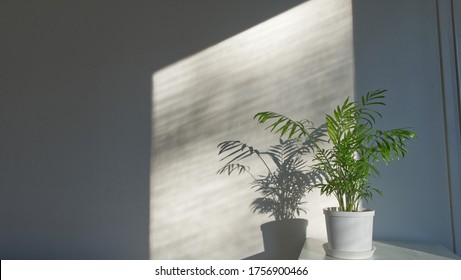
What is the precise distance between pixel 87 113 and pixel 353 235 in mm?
1462

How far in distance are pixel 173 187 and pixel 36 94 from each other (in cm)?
96

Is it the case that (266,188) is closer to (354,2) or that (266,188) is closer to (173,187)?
(173,187)

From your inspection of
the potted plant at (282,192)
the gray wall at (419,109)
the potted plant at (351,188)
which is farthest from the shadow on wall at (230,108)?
the potted plant at (351,188)

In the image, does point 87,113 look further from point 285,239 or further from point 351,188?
point 351,188

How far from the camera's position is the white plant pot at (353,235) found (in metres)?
1.31

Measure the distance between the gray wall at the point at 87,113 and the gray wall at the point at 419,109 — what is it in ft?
1.70

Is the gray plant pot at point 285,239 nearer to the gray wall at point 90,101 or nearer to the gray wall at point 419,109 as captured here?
the gray wall at point 419,109

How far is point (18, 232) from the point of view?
1.99 metres

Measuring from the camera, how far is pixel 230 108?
181 centimetres

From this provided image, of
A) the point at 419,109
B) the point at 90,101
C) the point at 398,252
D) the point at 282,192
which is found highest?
the point at 90,101

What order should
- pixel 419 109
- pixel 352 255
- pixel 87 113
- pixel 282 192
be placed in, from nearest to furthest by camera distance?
pixel 352 255 < pixel 419 109 < pixel 282 192 < pixel 87 113

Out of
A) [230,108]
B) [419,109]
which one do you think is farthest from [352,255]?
[230,108]
